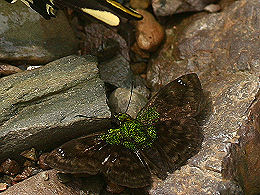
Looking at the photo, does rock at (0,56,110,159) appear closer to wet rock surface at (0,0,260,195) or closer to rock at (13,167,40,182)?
wet rock surface at (0,0,260,195)

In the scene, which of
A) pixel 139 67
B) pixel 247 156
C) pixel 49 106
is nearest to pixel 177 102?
pixel 247 156

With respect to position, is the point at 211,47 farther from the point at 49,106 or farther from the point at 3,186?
the point at 3,186

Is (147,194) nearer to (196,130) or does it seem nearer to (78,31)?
(196,130)

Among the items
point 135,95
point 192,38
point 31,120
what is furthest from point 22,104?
point 192,38

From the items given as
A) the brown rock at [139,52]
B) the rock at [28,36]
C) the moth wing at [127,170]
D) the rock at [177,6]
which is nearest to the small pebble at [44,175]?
the moth wing at [127,170]

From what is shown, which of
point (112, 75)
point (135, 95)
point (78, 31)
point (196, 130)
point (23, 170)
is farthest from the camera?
point (78, 31)

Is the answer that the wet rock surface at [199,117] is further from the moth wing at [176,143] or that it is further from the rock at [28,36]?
the rock at [28,36]

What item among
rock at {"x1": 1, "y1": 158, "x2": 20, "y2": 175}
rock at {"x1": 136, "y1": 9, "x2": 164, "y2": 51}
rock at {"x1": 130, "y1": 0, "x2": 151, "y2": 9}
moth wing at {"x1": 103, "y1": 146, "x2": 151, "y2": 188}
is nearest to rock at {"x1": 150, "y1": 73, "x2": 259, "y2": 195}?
moth wing at {"x1": 103, "y1": 146, "x2": 151, "y2": 188}
